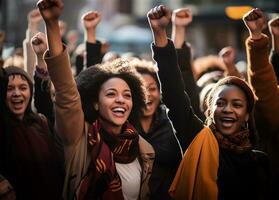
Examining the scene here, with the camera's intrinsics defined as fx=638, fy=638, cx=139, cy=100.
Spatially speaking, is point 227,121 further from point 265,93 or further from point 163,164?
point 163,164

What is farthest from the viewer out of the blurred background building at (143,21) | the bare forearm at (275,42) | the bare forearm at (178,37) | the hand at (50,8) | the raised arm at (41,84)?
the blurred background building at (143,21)

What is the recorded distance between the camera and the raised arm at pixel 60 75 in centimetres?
355

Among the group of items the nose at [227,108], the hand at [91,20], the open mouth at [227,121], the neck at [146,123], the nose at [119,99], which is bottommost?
the neck at [146,123]

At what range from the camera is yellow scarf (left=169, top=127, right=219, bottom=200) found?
12.6 feet

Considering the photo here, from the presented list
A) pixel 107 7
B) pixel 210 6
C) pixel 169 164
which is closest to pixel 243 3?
pixel 210 6

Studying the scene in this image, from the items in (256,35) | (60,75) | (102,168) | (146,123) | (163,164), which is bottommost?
(163,164)

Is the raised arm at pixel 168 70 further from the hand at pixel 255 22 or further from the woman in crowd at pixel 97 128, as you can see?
the hand at pixel 255 22

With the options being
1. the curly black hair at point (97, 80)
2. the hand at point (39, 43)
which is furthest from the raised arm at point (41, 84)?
the curly black hair at point (97, 80)

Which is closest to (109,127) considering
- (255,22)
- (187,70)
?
(187,70)

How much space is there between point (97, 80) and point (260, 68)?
1.11 meters

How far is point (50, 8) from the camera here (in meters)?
3.55

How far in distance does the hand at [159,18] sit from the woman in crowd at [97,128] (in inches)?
17.7

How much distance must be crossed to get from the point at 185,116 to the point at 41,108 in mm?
1062

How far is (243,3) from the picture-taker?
70.7 ft
